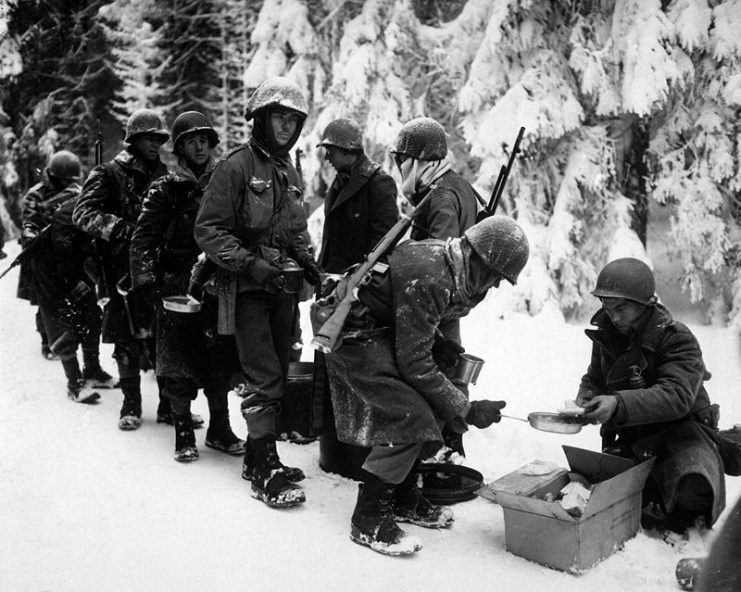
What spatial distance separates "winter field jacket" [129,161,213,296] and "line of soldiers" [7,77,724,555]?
1 cm

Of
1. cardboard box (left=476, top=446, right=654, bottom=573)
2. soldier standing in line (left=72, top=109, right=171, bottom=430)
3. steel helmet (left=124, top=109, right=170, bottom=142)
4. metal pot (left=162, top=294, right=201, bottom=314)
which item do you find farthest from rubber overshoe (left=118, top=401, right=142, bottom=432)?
cardboard box (left=476, top=446, right=654, bottom=573)

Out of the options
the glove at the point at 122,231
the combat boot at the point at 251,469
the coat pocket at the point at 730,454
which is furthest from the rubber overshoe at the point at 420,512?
the glove at the point at 122,231

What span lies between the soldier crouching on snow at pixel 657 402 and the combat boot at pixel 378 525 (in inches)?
46.3

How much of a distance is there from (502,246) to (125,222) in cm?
338

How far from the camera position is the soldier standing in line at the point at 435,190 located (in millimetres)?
4820

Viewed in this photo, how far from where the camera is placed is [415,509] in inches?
165

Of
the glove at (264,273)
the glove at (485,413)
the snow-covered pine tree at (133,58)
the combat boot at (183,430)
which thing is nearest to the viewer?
the glove at (485,413)

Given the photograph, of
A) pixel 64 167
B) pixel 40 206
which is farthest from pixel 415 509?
pixel 40 206

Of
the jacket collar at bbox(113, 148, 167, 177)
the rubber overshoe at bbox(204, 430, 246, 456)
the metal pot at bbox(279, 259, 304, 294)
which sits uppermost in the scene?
the jacket collar at bbox(113, 148, 167, 177)

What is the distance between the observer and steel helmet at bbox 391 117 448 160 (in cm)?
509

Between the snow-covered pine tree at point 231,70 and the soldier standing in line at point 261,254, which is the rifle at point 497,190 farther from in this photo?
the snow-covered pine tree at point 231,70

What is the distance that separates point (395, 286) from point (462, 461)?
2060mm

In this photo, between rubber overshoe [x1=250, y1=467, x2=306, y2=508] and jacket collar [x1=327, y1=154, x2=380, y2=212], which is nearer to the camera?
rubber overshoe [x1=250, y1=467, x2=306, y2=508]

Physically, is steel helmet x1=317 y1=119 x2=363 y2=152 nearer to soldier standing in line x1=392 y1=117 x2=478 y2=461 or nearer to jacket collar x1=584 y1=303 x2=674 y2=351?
soldier standing in line x1=392 y1=117 x2=478 y2=461
